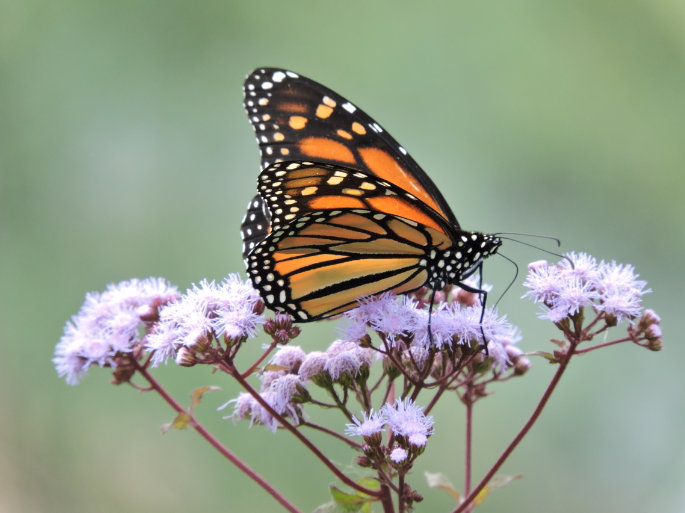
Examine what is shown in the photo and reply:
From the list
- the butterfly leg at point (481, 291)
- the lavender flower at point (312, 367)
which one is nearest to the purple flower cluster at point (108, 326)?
the lavender flower at point (312, 367)

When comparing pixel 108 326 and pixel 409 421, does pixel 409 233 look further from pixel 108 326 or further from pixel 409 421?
pixel 108 326

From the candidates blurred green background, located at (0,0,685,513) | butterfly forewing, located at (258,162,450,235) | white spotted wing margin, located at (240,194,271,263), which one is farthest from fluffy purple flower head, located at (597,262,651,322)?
blurred green background, located at (0,0,685,513)

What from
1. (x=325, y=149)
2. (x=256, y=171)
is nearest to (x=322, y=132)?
(x=325, y=149)

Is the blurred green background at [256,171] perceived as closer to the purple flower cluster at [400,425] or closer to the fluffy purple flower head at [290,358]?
the fluffy purple flower head at [290,358]

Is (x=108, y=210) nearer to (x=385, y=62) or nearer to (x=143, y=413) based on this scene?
(x=143, y=413)

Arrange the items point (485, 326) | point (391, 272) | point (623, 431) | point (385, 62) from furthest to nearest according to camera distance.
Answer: point (385, 62)
point (623, 431)
point (391, 272)
point (485, 326)

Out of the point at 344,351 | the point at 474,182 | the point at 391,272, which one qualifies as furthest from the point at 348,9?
the point at 344,351

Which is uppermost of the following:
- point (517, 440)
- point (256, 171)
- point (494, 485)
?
point (256, 171)

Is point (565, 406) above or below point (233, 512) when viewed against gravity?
above
